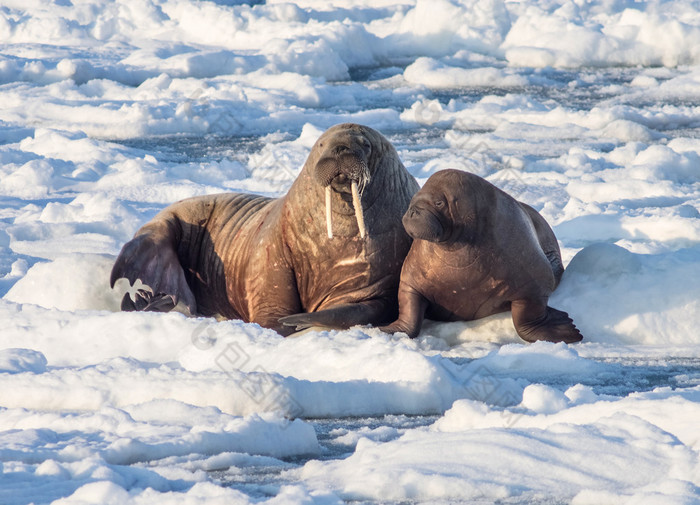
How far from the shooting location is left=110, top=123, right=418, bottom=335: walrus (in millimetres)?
5645

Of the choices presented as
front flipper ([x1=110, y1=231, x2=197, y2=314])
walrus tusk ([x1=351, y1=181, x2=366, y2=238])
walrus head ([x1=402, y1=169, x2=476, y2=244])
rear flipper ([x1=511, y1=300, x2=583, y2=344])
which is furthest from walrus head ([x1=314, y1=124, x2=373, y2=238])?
front flipper ([x1=110, y1=231, x2=197, y2=314])

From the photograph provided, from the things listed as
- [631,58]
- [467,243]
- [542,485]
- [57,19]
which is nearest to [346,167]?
[467,243]

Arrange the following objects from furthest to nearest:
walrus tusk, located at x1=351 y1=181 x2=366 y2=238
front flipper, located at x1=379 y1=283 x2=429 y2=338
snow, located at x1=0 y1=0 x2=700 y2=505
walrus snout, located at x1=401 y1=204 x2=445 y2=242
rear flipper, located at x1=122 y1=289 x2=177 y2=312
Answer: rear flipper, located at x1=122 y1=289 x2=177 y2=312
walrus tusk, located at x1=351 y1=181 x2=366 y2=238
front flipper, located at x1=379 y1=283 x2=429 y2=338
walrus snout, located at x1=401 y1=204 x2=445 y2=242
snow, located at x1=0 y1=0 x2=700 y2=505

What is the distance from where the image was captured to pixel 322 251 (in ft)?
19.5

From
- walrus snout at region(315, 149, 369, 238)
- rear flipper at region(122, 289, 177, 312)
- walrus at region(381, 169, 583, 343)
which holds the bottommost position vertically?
rear flipper at region(122, 289, 177, 312)

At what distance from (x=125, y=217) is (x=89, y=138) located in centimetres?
436

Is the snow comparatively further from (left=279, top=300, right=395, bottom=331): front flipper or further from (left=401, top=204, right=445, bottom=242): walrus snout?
(left=401, top=204, right=445, bottom=242): walrus snout

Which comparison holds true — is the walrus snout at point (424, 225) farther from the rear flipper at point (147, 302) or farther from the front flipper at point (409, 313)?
the rear flipper at point (147, 302)

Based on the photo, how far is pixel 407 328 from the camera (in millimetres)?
5418

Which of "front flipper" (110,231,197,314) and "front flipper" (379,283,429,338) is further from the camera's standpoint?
Result: "front flipper" (110,231,197,314)

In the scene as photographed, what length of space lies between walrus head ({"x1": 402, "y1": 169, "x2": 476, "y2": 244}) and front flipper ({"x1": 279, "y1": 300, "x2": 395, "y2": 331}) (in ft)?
1.88

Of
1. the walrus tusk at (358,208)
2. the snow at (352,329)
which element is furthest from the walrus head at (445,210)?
the snow at (352,329)

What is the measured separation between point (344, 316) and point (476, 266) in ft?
2.57

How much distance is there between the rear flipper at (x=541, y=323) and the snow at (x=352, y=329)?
0.12 m
